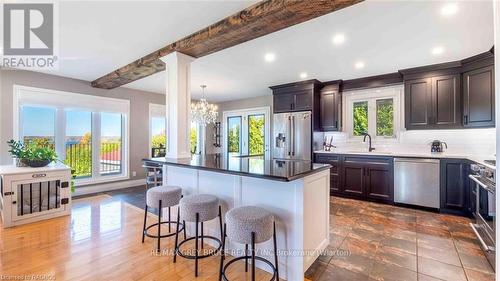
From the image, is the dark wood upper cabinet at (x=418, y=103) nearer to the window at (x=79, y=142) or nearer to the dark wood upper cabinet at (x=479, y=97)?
the dark wood upper cabinet at (x=479, y=97)

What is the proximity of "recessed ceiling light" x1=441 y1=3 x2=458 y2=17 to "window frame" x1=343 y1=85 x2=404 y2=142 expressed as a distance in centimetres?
225

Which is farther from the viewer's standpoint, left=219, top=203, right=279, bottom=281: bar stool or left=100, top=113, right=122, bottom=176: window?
left=100, top=113, right=122, bottom=176: window

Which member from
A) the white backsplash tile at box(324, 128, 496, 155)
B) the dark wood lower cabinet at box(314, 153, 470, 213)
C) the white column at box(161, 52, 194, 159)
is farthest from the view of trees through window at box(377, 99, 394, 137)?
the white column at box(161, 52, 194, 159)

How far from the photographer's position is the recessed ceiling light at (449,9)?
6.90 ft

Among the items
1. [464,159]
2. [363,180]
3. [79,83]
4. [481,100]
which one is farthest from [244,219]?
[79,83]

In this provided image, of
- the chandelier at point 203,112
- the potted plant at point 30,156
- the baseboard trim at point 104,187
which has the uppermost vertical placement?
the chandelier at point 203,112

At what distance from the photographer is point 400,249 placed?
7.79ft

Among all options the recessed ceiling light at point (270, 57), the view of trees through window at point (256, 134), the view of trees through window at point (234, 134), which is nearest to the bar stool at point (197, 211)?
the recessed ceiling light at point (270, 57)

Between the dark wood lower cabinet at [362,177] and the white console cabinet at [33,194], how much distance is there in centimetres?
455

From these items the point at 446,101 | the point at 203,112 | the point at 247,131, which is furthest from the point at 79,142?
the point at 446,101

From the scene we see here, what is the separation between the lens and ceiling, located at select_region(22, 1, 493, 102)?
85.1 inches

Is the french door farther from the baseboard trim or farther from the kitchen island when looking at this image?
the kitchen island

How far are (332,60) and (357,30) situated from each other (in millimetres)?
969

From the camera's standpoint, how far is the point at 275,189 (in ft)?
6.59
